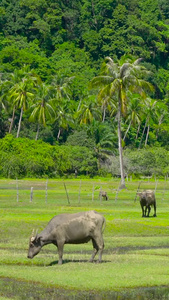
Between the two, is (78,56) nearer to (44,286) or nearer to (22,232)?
(22,232)

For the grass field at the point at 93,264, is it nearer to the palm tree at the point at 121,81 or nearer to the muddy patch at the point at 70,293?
the muddy patch at the point at 70,293

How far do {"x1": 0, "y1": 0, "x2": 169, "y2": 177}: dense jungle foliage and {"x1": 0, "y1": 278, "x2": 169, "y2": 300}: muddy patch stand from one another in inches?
1711

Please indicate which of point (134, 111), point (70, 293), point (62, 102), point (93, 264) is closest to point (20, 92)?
point (62, 102)

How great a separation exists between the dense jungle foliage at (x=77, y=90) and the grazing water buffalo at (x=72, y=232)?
40201 mm

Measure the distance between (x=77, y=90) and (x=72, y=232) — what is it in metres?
93.0

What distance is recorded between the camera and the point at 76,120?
324 ft

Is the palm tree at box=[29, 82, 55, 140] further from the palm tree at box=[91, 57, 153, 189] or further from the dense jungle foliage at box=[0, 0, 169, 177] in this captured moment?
the palm tree at box=[91, 57, 153, 189]

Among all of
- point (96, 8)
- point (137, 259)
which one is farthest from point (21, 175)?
point (96, 8)

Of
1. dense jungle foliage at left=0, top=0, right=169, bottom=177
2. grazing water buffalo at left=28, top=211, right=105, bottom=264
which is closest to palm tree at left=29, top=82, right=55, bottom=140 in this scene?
dense jungle foliage at left=0, top=0, right=169, bottom=177

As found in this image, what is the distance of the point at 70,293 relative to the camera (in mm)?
16516

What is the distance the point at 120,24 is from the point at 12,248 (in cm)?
11278

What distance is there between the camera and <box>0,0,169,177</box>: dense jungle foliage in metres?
83.4

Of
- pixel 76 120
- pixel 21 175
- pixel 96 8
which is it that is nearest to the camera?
pixel 21 175

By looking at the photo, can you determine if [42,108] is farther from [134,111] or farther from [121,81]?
[121,81]
